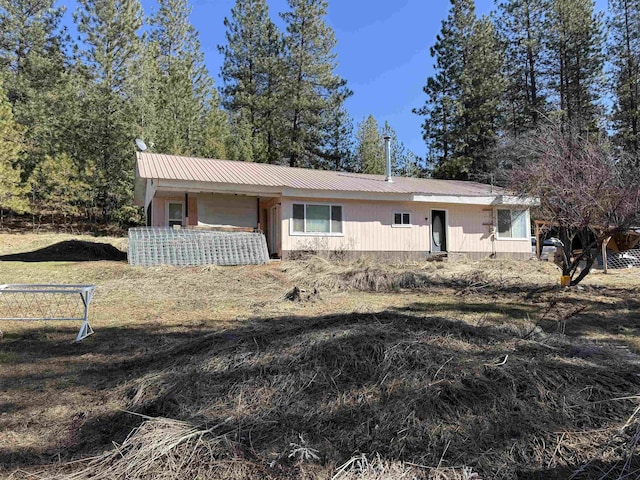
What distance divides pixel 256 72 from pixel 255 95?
1724 mm

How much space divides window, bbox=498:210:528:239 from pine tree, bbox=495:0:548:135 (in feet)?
41.7

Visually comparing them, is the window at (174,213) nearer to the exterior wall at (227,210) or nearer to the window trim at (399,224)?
the exterior wall at (227,210)

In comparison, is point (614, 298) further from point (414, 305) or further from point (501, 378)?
point (501, 378)

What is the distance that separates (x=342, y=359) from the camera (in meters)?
3.33

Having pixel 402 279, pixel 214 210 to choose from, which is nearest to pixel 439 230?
pixel 402 279

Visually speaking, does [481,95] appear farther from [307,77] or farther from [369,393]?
[369,393]

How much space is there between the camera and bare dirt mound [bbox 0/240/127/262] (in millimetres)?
14820

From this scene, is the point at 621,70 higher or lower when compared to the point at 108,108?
higher

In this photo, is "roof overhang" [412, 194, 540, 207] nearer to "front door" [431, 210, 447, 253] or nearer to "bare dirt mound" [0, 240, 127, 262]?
"front door" [431, 210, 447, 253]

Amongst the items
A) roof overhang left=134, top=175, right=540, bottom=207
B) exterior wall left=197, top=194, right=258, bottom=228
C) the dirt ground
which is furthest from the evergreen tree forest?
the dirt ground

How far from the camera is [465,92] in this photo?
30484 millimetres

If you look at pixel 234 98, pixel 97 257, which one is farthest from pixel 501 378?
pixel 234 98

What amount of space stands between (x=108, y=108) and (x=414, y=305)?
22.3m

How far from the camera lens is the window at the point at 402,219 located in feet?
54.9
